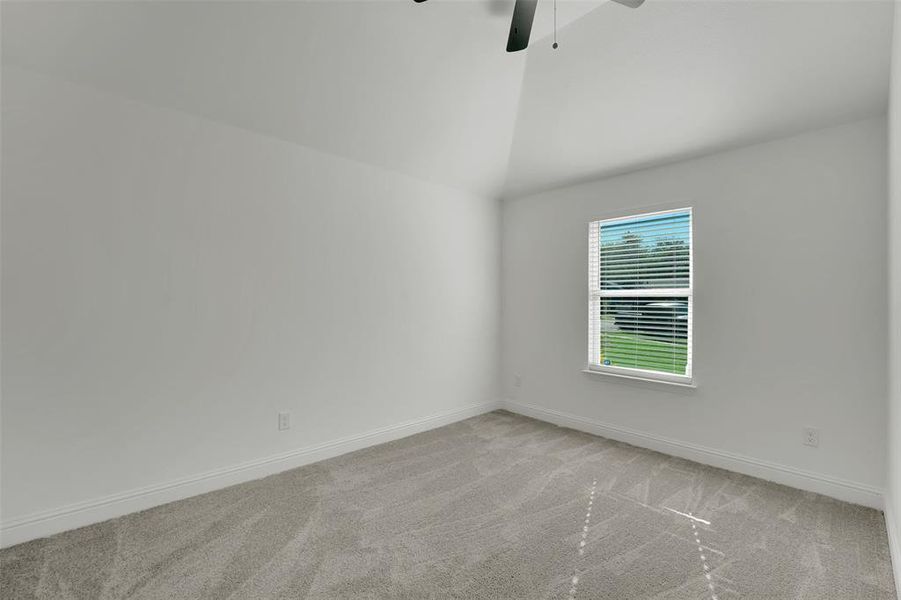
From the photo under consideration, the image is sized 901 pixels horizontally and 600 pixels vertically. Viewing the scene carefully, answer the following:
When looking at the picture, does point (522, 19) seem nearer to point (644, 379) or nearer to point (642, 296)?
point (642, 296)

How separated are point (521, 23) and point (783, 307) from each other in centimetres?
248

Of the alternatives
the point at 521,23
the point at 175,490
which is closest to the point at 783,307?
the point at 521,23

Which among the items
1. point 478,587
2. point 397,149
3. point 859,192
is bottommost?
point 478,587

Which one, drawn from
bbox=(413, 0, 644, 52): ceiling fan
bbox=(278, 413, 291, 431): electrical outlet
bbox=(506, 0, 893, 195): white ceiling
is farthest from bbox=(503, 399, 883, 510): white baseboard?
bbox=(413, 0, 644, 52): ceiling fan

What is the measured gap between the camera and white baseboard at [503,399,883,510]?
2.50 m

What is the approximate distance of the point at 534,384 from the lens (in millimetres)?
4309

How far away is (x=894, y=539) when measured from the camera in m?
1.96

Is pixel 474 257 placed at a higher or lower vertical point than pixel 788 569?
higher

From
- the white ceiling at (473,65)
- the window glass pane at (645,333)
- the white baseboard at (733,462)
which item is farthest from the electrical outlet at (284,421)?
the window glass pane at (645,333)

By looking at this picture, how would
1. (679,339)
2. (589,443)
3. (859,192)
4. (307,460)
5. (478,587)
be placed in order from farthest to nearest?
(589,443) → (679,339) → (307,460) → (859,192) → (478,587)

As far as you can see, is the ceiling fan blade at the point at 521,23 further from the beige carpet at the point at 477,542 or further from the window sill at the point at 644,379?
the window sill at the point at 644,379

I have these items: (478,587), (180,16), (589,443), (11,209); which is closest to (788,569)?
(478,587)

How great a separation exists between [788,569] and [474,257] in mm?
3268

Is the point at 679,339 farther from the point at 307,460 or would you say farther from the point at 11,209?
the point at 11,209
